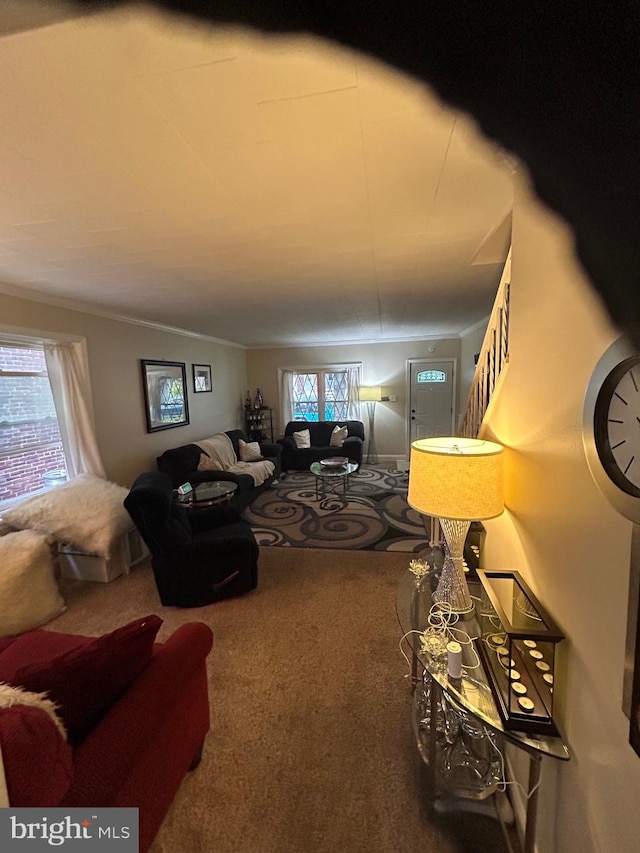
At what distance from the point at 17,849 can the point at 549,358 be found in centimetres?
182

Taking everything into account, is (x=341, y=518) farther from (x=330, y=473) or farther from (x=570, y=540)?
(x=570, y=540)

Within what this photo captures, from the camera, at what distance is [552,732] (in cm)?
89

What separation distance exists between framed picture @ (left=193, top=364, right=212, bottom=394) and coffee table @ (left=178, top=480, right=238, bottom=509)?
196cm

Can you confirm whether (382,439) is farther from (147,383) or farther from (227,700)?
(227,700)

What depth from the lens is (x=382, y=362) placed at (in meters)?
6.41

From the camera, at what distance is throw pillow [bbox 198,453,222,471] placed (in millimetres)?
4445

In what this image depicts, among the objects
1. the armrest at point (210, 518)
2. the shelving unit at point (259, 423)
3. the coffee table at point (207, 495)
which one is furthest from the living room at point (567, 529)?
the shelving unit at point (259, 423)

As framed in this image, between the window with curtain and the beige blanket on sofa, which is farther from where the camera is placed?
the window with curtain

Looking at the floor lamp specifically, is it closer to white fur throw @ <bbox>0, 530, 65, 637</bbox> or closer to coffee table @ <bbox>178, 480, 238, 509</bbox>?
coffee table @ <bbox>178, 480, 238, 509</bbox>

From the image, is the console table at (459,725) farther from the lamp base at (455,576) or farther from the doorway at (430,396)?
the doorway at (430,396)

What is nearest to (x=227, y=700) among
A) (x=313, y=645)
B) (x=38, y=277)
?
(x=313, y=645)

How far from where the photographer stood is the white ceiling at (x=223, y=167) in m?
0.81

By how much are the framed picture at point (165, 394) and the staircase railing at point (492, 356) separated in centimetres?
351

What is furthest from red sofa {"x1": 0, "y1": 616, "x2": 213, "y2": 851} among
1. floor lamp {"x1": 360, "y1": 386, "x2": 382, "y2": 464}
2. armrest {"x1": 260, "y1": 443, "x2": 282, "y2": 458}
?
floor lamp {"x1": 360, "y1": 386, "x2": 382, "y2": 464}
